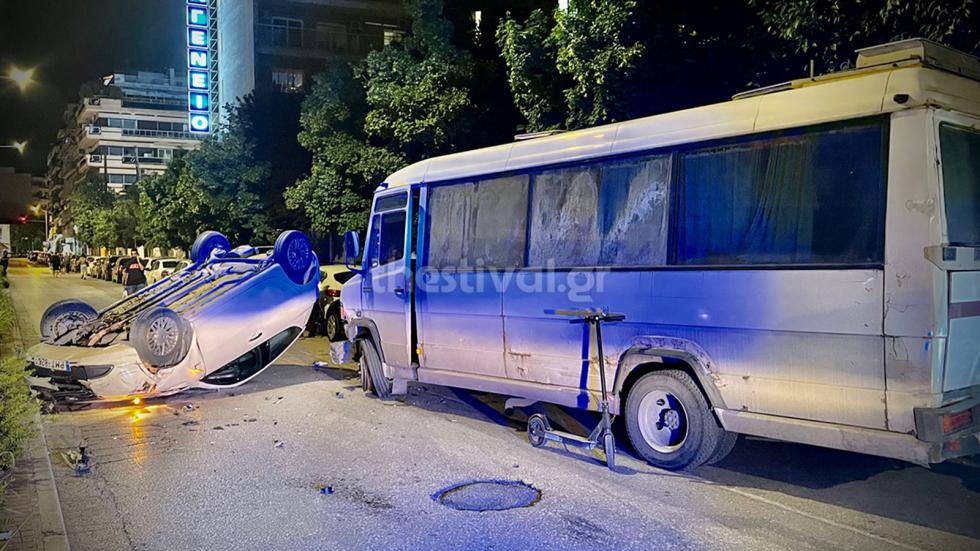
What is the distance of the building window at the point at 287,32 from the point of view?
153 feet

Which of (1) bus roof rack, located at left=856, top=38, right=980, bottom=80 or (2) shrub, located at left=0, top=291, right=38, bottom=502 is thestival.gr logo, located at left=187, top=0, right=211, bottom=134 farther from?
(1) bus roof rack, located at left=856, top=38, right=980, bottom=80

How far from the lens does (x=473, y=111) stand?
17266 millimetres

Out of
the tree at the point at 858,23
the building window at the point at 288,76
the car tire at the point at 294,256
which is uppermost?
the building window at the point at 288,76

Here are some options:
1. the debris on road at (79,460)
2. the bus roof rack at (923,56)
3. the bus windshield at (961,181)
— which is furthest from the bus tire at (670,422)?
the debris on road at (79,460)

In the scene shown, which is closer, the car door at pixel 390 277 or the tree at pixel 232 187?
the car door at pixel 390 277

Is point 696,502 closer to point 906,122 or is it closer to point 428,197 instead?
point 906,122

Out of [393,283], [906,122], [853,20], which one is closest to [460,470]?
[393,283]

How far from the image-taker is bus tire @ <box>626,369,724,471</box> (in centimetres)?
652

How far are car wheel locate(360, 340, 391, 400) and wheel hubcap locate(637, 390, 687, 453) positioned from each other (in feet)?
13.4

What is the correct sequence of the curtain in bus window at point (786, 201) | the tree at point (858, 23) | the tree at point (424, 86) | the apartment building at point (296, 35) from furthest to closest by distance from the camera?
1. the apartment building at point (296, 35)
2. the tree at point (424, 86)
3. the tree at point (858, 23)
4. the curtain in bus window at point (786, 201)

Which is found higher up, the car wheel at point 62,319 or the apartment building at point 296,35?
the apartment building at point 296,35

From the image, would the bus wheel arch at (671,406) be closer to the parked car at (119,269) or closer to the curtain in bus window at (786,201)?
the curtain in bus window at (786,201)

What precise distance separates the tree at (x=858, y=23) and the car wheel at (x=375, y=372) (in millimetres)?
6286

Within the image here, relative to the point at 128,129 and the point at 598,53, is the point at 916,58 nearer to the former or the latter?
the point at 598,53
